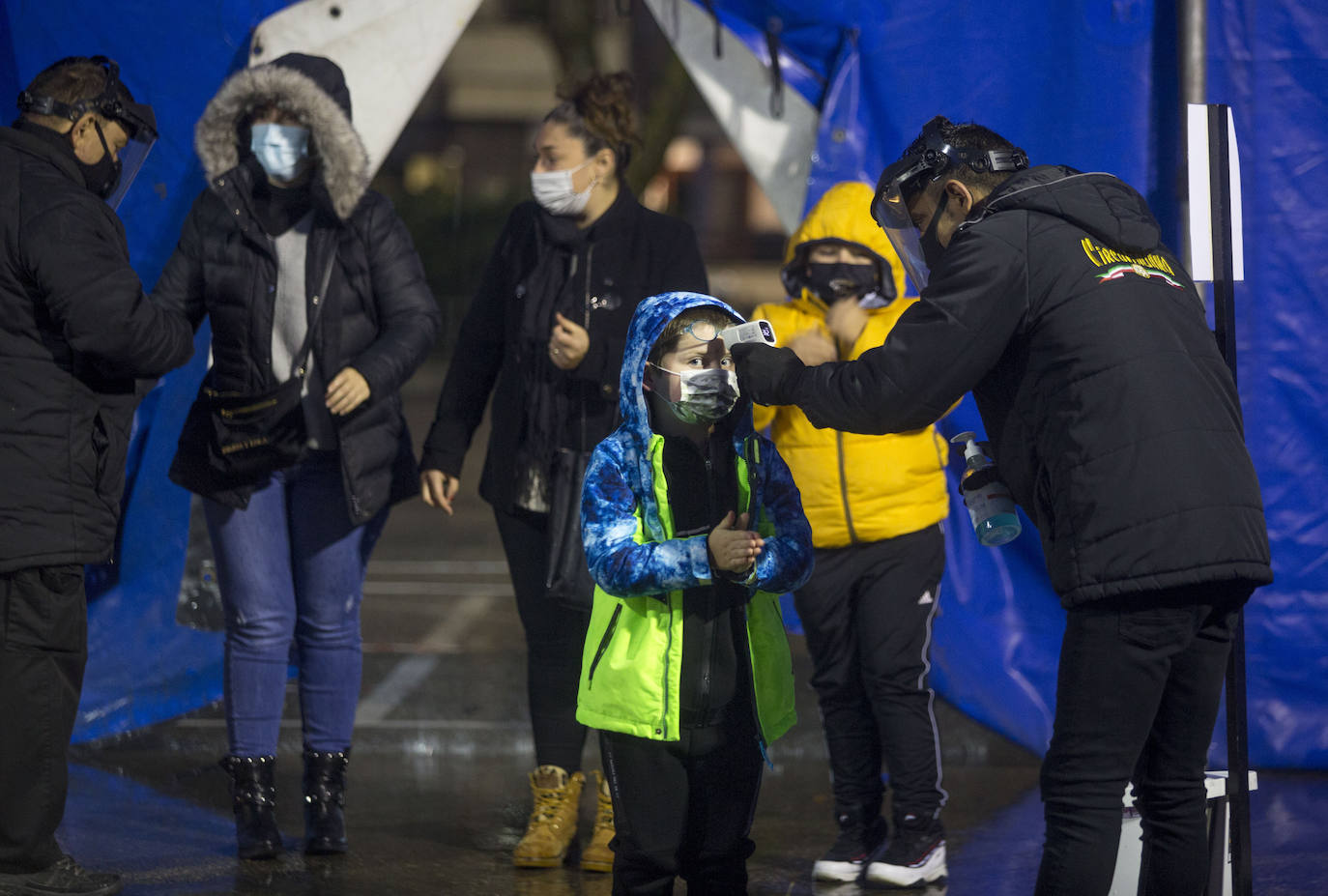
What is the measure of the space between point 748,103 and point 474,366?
138 cm

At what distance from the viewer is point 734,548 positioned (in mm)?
3086

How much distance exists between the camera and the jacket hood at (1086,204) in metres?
2.98

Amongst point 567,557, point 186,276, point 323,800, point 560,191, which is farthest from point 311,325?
point 323,800

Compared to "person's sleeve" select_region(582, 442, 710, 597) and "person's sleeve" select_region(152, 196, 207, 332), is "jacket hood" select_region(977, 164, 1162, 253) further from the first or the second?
"person's sleeve" select_region(152, 196, 207, 332)

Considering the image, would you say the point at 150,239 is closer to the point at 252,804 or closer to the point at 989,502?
the point at 252,804

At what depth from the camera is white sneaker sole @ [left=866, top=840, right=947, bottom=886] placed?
160 inches

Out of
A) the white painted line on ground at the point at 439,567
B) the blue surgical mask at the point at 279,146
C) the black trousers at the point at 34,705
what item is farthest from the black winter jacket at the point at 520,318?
the white painted line on ground at the point at 439,567

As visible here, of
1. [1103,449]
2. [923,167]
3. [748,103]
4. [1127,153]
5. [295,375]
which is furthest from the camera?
[748,103]

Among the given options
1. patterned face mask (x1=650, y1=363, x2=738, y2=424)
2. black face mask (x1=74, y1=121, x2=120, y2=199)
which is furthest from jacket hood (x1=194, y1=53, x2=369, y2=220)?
patterned face mask (x1=650, y1=363, x2=738, y2=424)

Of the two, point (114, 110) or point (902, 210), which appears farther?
point (114, 110)

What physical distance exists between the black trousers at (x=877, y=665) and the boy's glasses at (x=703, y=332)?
1.01m

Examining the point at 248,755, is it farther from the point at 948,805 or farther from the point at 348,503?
the point at 948,805

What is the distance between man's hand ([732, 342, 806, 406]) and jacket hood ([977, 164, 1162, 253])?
479mm

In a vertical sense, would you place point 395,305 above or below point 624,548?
above
